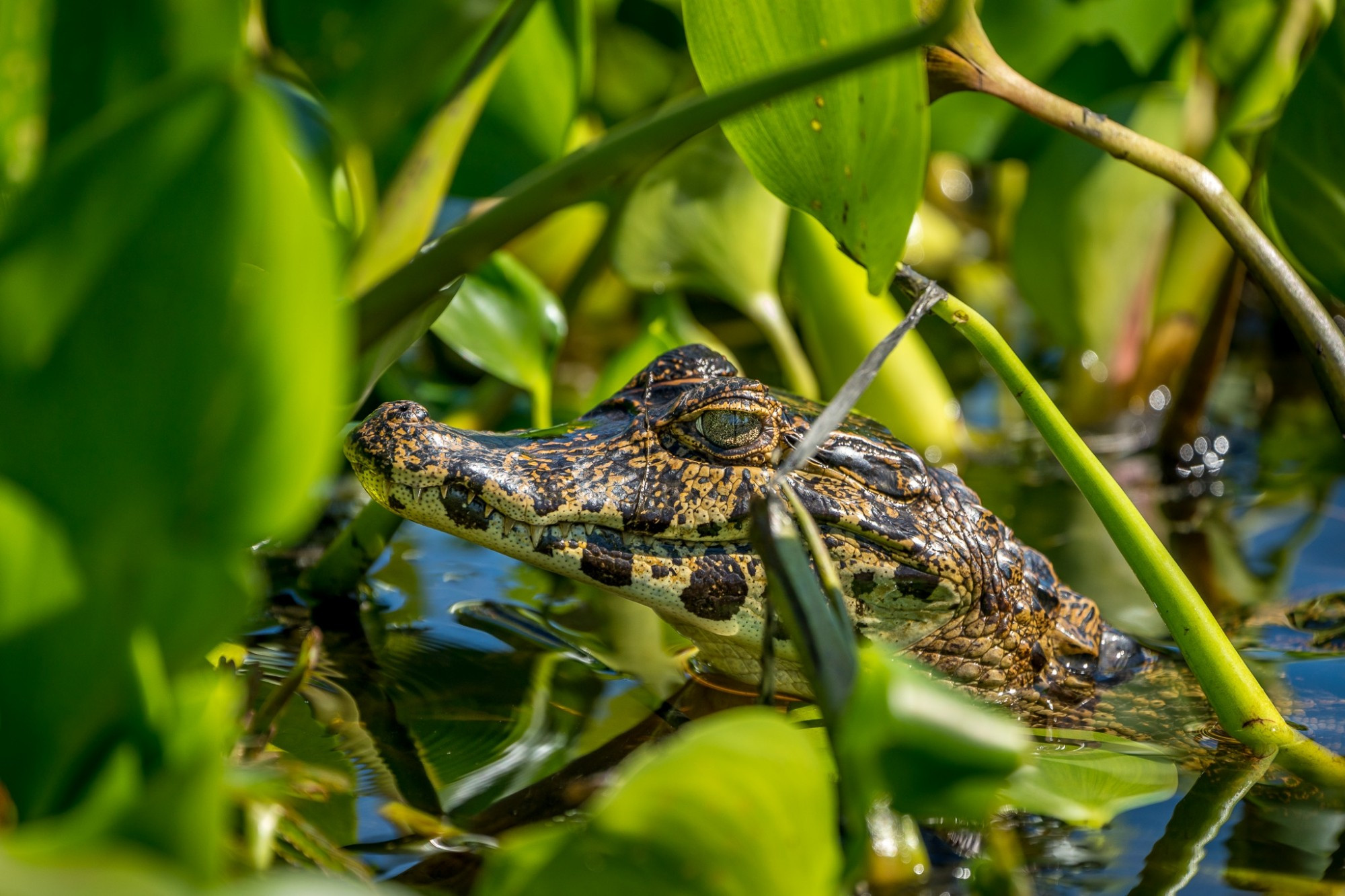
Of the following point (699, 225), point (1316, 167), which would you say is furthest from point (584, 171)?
point (699, 225)

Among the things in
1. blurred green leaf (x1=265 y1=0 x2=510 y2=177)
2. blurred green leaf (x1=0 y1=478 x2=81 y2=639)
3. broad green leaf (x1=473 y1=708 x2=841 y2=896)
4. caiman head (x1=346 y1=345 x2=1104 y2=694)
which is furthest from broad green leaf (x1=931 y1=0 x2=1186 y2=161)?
blurred green leaf (x1=0 y1=478 x2=81 y2=639)

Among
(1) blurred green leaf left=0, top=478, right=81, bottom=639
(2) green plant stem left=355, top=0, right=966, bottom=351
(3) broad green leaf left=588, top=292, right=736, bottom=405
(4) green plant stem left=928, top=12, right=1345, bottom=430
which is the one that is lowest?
(1) blurred green leaf left=0, top=478, right=81, bottom=639

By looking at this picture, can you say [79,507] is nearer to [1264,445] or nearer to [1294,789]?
[1294,789]

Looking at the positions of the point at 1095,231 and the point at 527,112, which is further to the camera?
the point at 1095,231

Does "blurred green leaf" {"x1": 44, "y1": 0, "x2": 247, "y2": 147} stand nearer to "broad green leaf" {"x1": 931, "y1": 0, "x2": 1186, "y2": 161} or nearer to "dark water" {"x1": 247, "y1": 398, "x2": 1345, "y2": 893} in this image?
"dark water" {"x1": 247, "y1": 398, "x2": 1345, "y2": 893}

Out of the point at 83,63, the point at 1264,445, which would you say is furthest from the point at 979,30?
the point at 1264,445

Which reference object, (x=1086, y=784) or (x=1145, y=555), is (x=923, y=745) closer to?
(x=1086, y=784)
